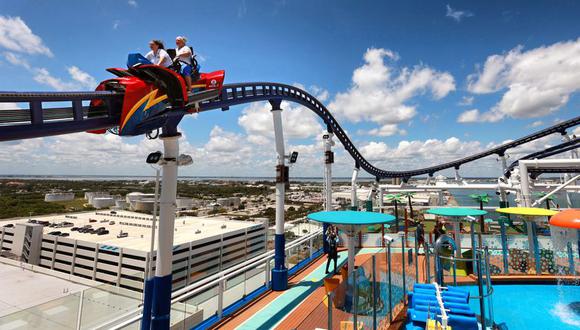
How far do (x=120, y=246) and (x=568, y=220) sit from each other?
54.2 meters

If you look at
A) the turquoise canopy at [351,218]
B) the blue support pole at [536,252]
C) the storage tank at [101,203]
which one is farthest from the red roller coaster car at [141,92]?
the storage tank at [101,203]

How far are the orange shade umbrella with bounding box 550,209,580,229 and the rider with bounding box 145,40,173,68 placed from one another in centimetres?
1022

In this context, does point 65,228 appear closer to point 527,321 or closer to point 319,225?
point 319,225

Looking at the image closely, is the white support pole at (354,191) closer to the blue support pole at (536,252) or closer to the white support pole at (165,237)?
the blue support pole at (536,252)

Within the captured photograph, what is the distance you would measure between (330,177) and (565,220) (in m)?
8.50

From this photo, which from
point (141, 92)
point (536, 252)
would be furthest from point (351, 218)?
point (536, 252)

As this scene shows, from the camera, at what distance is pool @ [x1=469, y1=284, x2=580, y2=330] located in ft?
27.2

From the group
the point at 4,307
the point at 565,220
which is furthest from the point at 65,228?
the point at 565,220

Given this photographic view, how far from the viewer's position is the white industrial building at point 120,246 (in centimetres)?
4672

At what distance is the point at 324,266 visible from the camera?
39.3ft

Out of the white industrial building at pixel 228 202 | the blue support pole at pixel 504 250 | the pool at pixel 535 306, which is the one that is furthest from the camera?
the white industrial building at pixel 228 202

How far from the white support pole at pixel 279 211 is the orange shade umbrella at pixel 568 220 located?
7.85 m

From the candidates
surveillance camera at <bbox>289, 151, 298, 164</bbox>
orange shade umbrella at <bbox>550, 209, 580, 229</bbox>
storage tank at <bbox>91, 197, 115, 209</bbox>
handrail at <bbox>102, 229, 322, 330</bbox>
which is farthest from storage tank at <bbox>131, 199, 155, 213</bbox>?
orange shade umbrella at <bbox>550, 209, 580, 229</bbox>

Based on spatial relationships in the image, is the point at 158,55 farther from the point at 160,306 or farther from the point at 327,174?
the point at 327,174
